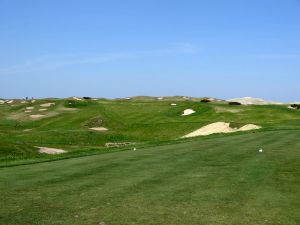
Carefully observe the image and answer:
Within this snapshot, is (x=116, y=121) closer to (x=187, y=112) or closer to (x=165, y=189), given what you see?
(x=187, y=112)

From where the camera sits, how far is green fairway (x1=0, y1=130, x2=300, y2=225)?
8.68 meters

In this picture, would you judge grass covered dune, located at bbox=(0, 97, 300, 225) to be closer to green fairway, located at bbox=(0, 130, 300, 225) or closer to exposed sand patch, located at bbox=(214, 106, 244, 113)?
green fairway, located at bbox=(0, 130, 300, 225)

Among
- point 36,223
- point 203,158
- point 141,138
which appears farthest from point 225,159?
point 141,138

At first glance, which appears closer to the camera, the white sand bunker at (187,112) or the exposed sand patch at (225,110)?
the exposed sand patch at (225,110)

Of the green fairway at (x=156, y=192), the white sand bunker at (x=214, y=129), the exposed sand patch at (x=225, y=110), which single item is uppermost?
the exposed sand patch at (x=225, y=110)

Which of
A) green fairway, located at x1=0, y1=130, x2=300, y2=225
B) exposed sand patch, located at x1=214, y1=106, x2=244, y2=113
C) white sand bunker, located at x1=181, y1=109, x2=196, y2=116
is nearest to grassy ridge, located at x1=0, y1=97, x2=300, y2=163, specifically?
exposed sand patch, located at x1=214, y1=106, x2=244, y2=113

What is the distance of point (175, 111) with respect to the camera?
217 feet

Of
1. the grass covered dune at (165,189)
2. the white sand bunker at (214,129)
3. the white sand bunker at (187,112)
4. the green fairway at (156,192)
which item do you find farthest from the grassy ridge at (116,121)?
the green fairway at (156,192)

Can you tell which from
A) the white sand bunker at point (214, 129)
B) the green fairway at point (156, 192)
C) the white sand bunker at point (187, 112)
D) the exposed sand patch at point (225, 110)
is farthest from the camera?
the white sand bunker at point (187, 112)

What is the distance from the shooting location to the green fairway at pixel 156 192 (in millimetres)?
8680

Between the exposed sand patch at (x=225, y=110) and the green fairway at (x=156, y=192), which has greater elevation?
the exposed sand patch at (x=225, y=110)

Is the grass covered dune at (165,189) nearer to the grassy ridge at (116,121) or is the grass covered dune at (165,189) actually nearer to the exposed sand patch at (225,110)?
the grassy ridge at (116,121)

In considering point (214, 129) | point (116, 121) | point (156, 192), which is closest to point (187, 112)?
point (116, 121)

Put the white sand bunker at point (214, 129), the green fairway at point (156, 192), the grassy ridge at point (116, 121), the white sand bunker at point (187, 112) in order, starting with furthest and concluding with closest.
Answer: the white sand bunker at point (187, 112), the grassy ridge at point (116, 121), the white sand bunker at point (214, 129), the green fairway at point (156, 192)
